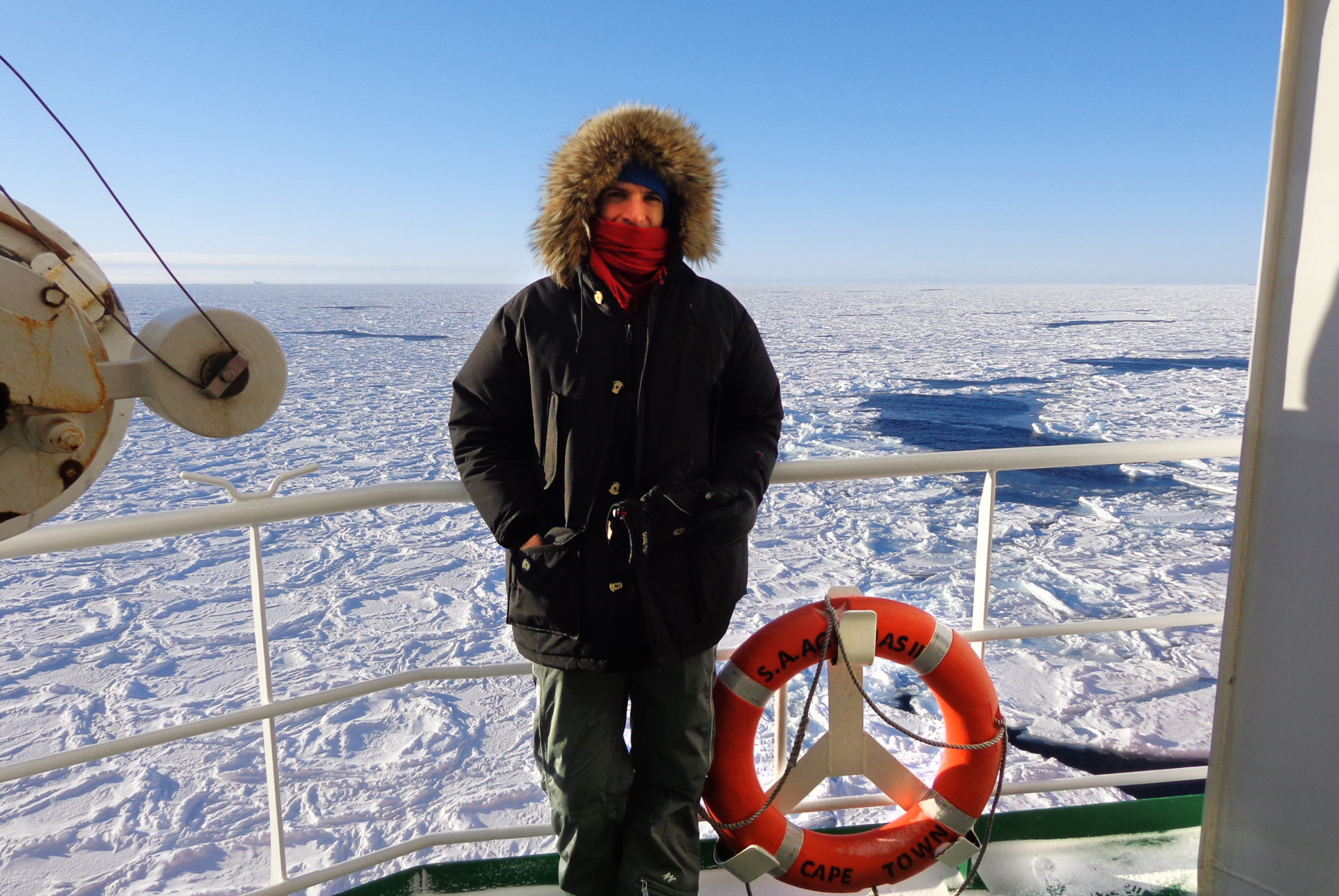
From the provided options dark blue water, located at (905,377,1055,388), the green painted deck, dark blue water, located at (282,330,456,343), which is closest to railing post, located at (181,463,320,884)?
the green painted deck

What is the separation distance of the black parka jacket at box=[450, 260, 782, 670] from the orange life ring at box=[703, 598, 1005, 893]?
19 cm

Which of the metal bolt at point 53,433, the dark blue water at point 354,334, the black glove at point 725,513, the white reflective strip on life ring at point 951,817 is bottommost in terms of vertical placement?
the dark blue water at point 354,334

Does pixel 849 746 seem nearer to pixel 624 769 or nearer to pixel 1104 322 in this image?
pixel 624 769

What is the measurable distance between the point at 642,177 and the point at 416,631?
4.22 metres

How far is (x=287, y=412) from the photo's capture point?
14.3 meters

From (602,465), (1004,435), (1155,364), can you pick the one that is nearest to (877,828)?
(602,465)

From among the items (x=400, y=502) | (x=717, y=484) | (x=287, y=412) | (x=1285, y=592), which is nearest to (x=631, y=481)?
(x=717, y=484)

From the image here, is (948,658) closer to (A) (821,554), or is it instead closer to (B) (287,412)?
(A) (821,554)

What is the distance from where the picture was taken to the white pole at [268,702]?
1116 mm

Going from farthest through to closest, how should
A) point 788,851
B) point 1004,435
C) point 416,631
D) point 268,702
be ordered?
point 1004,435 < point 416,631 < point 788,851 < point 268,702

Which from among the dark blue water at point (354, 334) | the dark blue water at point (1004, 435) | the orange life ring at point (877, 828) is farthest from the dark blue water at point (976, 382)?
the dark blue water at point (354, 334)

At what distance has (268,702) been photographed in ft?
3.68

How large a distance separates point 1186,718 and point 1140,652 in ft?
2.15

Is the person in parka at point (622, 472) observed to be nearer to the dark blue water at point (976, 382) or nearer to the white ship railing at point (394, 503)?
the white ship railing at point (394, 503)
